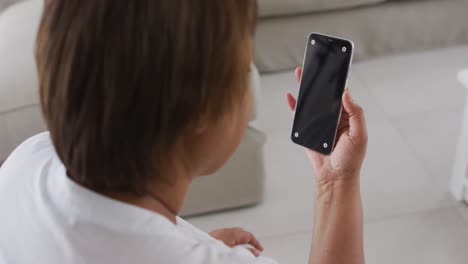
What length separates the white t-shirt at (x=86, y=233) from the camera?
23.2 inches

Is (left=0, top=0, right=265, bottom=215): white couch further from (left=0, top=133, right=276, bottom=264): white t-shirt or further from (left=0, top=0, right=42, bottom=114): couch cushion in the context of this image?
(left=0, top=133, right=276, bottom=264): white t-shirt

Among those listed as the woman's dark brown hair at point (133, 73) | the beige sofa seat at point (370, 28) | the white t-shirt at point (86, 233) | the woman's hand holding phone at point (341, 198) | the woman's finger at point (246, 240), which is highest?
the woman's dark brown hair at point (133, 73)

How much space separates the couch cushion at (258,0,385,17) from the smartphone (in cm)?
96

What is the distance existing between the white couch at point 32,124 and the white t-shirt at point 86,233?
689 mm

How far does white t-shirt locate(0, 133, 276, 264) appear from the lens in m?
0.59

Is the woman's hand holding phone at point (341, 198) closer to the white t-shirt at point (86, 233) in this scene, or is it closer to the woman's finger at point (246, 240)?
the woman's finger at point (246, 240)

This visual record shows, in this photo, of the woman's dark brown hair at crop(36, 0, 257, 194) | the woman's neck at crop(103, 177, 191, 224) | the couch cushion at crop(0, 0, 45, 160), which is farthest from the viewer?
the couch cushion at crop(0, 0, 45, 160)

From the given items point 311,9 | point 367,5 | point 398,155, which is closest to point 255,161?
point 398,155

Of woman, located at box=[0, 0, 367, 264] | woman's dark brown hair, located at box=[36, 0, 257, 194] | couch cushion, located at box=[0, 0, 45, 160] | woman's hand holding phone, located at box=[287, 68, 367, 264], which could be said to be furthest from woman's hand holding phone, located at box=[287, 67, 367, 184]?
couch cushion, located at box=[0, 0, 45, 160]

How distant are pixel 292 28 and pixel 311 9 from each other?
95 millimetres

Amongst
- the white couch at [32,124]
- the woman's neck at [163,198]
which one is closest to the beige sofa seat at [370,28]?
→ the white couch at [32,124]

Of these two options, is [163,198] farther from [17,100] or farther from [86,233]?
[17,100]

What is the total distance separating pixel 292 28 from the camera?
216 cm

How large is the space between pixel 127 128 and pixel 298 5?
1615 millimetres
